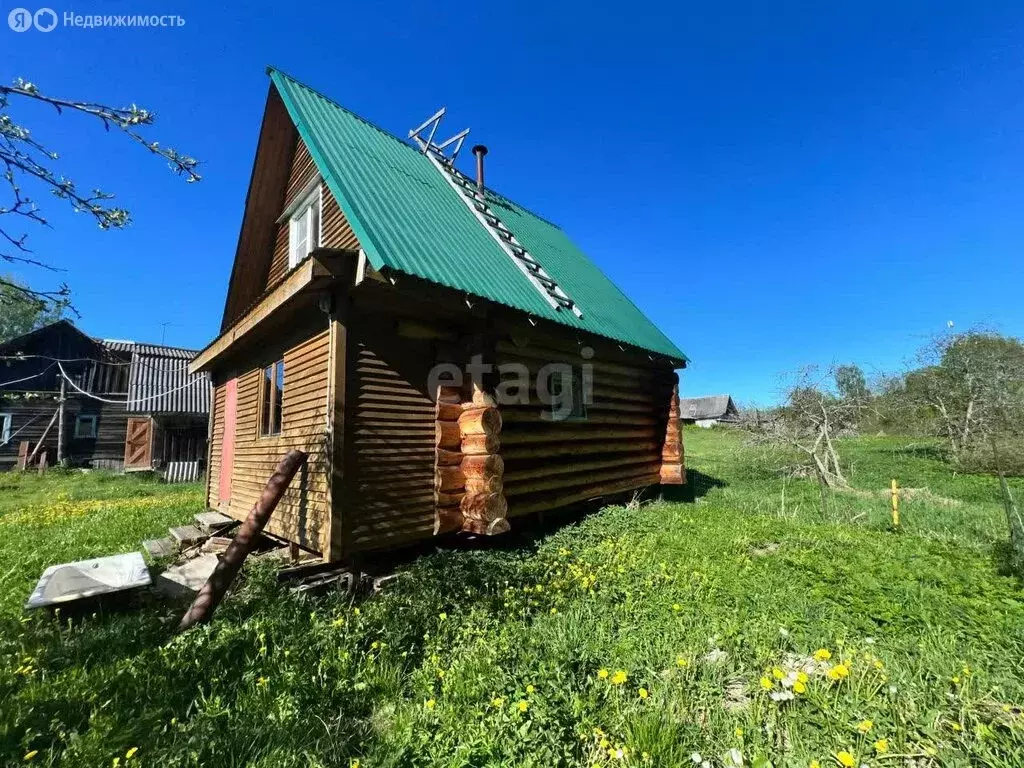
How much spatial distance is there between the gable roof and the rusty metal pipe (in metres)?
62.1

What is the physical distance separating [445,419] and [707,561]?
408 centimetres

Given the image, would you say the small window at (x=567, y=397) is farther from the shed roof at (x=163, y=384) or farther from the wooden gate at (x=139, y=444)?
the wooden gate at (x=139, y=444)

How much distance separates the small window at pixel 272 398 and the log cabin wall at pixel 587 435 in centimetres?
376

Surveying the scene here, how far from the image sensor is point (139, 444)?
68.1ft

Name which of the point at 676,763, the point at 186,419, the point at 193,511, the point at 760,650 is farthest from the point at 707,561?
the point at 186,419

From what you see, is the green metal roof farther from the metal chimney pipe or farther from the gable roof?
the gable roof

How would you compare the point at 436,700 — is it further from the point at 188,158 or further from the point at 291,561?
the point at 188,158

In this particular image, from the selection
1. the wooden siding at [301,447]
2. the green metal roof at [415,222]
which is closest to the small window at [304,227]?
the green metal roof at [415,222]

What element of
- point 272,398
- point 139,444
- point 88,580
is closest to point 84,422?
point 139,444

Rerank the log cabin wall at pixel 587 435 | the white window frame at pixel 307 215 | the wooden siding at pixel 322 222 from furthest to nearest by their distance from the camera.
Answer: the white window frame at pixel 307 215, the log cabin wall at pixel 587 435, the wooden siding at pixel 322 222

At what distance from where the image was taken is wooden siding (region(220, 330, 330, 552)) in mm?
6031

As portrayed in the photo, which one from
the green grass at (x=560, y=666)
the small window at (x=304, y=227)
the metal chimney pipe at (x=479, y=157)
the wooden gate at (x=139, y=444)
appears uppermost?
the metal chimney pipe at (x=479, y=157)

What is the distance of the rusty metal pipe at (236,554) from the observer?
4.70 meters

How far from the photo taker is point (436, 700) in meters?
3.63
